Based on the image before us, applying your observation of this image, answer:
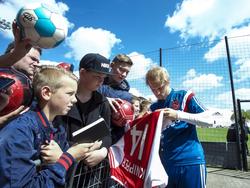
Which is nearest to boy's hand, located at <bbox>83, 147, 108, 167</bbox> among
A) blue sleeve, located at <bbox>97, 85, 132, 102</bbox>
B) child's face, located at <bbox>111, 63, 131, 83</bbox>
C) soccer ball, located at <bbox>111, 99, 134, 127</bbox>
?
soccer ball, located at <bbox>111, 99, 134, 127</bbox>

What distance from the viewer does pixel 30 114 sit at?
6.31 ft

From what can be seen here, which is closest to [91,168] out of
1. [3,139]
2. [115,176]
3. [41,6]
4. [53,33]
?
[115,176]

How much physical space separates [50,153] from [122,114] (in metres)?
1.29

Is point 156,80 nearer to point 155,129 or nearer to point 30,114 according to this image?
point 155,129

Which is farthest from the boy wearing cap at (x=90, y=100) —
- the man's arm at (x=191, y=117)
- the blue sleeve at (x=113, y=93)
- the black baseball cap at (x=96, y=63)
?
the blue sleeve at (x=113, y=93)

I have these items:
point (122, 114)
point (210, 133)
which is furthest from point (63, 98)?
point (210, 133)

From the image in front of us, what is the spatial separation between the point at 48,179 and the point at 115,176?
4.17 feet

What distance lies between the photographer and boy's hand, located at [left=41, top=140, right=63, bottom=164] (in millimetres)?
1928

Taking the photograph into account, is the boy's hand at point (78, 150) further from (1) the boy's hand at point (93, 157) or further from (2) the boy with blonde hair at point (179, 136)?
(2) the boy with blonde hair at point (179, 136)

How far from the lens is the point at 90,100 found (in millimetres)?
2932

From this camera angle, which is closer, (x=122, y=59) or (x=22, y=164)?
(x=22, y=164)

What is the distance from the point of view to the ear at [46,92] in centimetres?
208

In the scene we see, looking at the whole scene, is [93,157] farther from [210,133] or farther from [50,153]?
[210,133]

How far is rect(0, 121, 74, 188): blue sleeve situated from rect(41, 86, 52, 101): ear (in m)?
0.32
